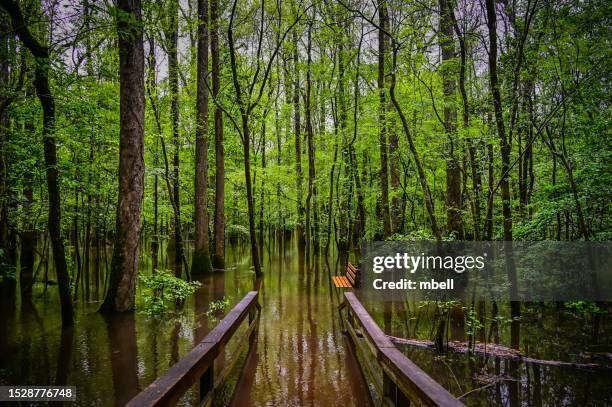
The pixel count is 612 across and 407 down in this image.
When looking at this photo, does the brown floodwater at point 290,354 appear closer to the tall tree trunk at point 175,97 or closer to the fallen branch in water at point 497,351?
the fallen branch in water at point 497,351

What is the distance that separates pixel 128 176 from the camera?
8648mm

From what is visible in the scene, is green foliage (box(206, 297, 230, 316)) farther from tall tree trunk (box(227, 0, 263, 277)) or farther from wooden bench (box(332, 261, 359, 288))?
wooden bench (box(332, 261, 359, 288))

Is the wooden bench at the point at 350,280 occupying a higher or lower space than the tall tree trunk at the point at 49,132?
lower

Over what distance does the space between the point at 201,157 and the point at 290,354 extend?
38.8 feet

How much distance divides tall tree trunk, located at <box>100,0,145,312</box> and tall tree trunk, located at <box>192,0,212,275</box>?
A: 232 inches

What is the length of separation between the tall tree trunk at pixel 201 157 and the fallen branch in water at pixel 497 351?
10247mm

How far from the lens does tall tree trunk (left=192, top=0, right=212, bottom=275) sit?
15.1 meters

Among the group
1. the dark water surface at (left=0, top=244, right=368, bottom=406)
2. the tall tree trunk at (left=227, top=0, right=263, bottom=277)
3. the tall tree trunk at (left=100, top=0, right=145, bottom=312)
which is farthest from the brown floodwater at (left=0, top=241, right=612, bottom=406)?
the tall tree trunk at (left=227, top=0, right=263, bottom=277)

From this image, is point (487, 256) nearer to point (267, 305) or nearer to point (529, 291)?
point (529, 291)

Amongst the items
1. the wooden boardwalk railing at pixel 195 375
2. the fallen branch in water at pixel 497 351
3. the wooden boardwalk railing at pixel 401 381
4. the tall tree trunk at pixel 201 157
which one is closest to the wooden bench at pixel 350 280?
the fallen branch in water at pixel 497 351

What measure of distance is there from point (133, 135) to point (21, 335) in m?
5.15

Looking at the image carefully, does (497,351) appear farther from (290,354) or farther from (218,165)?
(218,165)

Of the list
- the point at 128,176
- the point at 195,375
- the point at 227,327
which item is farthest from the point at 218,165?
the point at 195,375

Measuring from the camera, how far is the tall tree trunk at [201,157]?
15.1 meters
